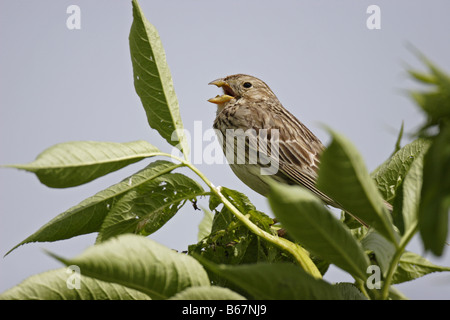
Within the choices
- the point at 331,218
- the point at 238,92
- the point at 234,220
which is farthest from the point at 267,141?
the point at 331,218

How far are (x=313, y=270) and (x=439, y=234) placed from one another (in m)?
0.58

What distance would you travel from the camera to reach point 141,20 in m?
1.64

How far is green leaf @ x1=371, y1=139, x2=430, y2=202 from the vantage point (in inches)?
64.0

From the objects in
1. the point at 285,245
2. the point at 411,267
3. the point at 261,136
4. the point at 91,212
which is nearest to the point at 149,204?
the point at 91,212

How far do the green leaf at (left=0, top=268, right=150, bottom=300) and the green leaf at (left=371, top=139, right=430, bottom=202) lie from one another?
84cm

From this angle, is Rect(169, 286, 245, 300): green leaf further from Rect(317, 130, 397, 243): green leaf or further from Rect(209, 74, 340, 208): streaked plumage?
Rect(209, 74, 340, 208): streaked plumage

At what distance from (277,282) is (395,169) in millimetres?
884

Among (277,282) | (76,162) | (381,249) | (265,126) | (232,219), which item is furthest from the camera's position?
(265,126)

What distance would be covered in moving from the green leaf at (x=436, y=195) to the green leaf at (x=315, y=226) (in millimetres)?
157

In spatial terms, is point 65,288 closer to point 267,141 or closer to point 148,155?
point 148,155

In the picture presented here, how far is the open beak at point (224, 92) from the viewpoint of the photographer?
16.8 feet

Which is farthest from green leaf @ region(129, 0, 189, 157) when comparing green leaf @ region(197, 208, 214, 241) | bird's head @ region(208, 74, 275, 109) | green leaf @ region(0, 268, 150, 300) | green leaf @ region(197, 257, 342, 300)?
bird's head @ region(208, 74, 275, 109)

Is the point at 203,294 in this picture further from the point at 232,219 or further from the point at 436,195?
the point at 232,219

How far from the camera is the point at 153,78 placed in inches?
65.7
